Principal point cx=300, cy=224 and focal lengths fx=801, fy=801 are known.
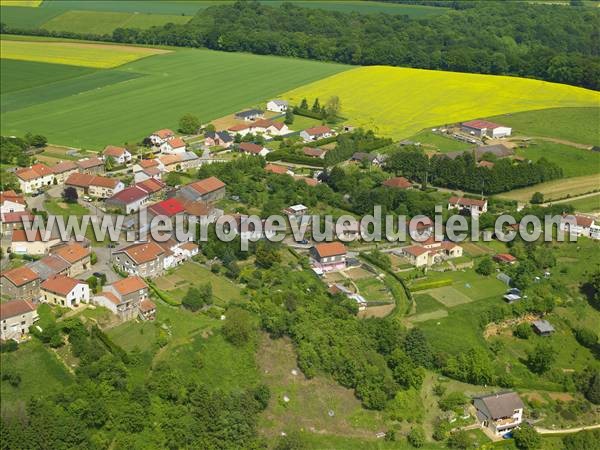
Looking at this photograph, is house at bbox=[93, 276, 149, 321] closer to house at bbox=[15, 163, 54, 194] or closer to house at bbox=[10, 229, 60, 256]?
house at bbox=[10, 229, 60, 256]

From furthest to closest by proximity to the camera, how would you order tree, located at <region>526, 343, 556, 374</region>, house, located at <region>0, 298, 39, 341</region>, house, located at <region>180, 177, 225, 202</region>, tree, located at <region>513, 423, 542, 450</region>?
house, located at <region>180, 177, 225, 202</region>
tree, located at <region>526, 343, 556, 374</region>
house, located at <region>0, 298, 39, 341</region>
tree, located at <region>513, 423, 542, 450</region>

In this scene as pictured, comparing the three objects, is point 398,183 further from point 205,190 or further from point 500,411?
point 500,411

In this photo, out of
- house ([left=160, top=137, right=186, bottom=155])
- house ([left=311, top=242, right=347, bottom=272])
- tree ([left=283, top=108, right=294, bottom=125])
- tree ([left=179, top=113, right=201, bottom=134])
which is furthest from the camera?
tree ([left=283, top=108, right=294, bottom=125])

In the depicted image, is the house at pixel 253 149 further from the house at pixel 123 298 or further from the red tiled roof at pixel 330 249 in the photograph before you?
the house at pixel 123 298

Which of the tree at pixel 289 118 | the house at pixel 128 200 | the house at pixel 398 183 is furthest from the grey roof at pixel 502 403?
the tree at pixel 289 118

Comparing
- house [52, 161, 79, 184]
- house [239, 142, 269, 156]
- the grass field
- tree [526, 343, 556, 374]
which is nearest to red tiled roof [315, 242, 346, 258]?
tree [526, 343, 556, 374]

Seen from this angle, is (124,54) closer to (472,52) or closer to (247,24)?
(247,24)

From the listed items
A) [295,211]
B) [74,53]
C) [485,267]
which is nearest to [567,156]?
[485,267]
